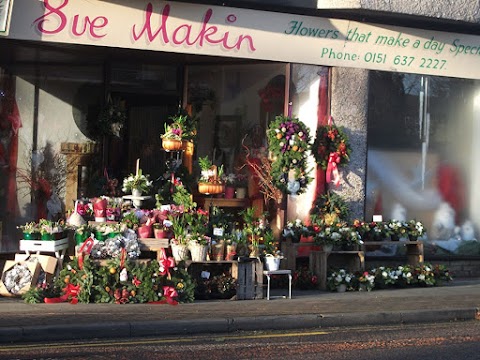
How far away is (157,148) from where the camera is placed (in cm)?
1756

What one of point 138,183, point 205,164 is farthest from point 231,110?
point 138,183

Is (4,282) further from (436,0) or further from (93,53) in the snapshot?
(436,0)

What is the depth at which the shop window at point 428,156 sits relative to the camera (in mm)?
17531

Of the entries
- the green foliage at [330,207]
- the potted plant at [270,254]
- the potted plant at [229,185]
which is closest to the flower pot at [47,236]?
the potted plant at [270,254]

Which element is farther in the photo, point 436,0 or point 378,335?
point 436,0

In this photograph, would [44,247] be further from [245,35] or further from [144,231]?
[245,35]

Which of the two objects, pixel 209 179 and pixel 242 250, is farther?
pixel 209 179

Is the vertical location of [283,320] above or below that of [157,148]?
below

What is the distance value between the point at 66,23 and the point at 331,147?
488 centimetres

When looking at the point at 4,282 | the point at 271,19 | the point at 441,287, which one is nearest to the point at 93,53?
the point at 271,19

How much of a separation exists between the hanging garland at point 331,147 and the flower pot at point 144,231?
3540mm

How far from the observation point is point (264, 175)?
16688mm

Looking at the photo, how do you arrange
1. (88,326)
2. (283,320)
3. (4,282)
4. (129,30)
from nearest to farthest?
(88,326)
(283,320)
(4,282)
(129,30)

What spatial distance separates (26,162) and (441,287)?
24.0 ft
